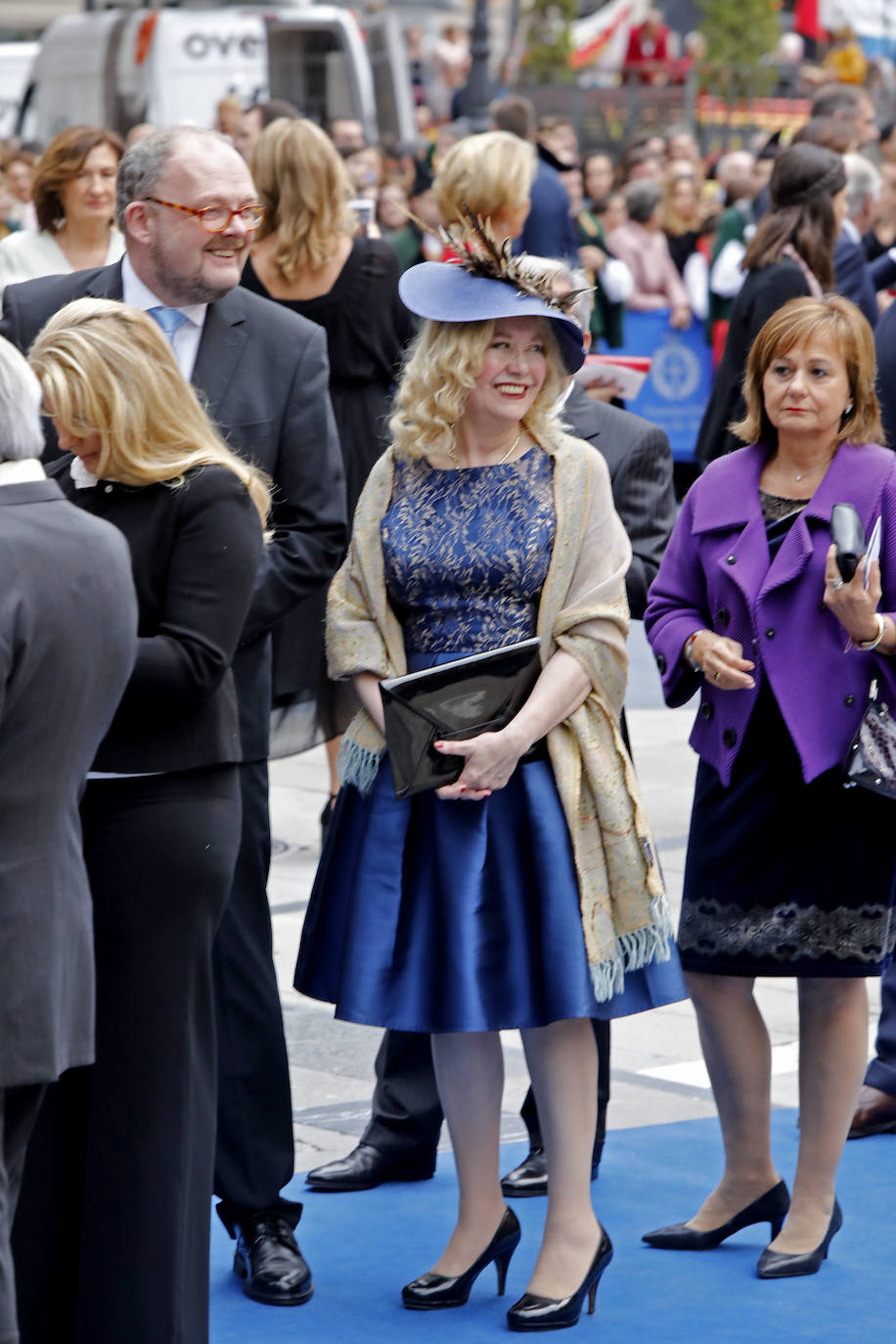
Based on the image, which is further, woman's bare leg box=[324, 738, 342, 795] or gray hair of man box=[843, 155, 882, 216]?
gray hair of man box=[843, 155, 882, 216]

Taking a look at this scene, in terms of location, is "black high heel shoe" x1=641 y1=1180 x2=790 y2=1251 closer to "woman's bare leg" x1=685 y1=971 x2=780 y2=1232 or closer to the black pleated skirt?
"woman's bare leg" x1=685 y1=971 x2=780 y2=1232

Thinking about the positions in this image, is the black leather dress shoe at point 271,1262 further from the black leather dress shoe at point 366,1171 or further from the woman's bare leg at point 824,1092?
the woman's bare leg at point 824,1092

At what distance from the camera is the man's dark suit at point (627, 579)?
473cm

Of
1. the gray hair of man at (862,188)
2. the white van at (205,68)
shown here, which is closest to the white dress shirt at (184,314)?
the gray hair of man at (862,188)

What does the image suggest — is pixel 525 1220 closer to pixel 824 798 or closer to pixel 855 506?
pixel 824 798

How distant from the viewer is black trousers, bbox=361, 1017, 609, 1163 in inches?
190

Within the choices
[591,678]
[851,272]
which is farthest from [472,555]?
[851,272]

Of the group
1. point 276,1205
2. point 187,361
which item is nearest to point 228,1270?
point 276,1205

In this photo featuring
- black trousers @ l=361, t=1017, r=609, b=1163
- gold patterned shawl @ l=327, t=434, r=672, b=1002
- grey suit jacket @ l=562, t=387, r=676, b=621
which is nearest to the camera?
gold patterned shawl @ l=327, t=434, r=672, b=1002

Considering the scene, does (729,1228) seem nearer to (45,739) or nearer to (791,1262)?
(791,1262)

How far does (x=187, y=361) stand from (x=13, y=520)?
1387 mm

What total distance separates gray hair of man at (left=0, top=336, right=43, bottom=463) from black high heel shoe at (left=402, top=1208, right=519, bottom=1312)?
1983 mm

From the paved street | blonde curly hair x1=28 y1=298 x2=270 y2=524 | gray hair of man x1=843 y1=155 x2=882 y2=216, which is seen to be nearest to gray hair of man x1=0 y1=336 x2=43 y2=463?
blonde curly hair x1=28 y1=298 x2=270 y2=524

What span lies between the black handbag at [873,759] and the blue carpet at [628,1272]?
100 cm
